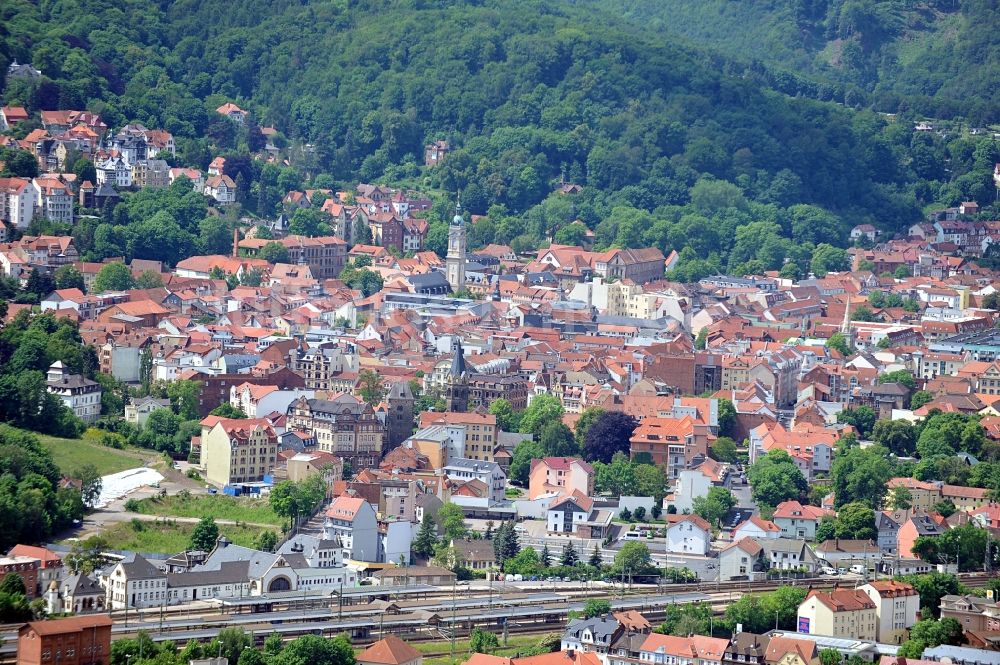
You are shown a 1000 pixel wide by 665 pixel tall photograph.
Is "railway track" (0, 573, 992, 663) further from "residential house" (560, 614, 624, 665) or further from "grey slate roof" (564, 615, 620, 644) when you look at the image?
"residential house" (560, 614, 624, 665)

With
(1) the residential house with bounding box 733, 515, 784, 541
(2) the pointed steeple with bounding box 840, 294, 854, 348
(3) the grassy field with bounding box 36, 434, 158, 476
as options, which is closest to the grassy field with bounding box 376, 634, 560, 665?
(1) the residential house with bounding box 733, 515, 784, 541

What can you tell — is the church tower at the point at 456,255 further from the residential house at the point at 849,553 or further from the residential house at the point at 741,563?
the residential house at the point at 741,563

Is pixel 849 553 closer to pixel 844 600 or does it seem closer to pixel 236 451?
pixel 844 600

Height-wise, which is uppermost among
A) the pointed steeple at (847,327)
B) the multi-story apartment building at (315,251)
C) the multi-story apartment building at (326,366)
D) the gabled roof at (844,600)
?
the multi-story apartment building at (315,251)

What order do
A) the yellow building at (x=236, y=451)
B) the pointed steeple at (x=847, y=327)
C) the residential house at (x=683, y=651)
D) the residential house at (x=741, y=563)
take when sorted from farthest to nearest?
1. the pointed steeple at (x=847, y=327)
2. the yellow building at (x=236, y=451)
3. the residential house at (x=741, y=563)
4. the residential house at (x=683, y=651)

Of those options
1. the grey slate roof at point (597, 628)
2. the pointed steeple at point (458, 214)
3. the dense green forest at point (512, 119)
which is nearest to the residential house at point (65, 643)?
the grey slate roof at point (597, 628)

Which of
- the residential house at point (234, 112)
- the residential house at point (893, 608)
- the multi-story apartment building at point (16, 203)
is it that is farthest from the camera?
the residential house at point (234, 112)

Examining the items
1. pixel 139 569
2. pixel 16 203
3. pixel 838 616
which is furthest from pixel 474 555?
pixel 16 203

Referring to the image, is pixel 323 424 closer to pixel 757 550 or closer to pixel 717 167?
pixel 757 550
